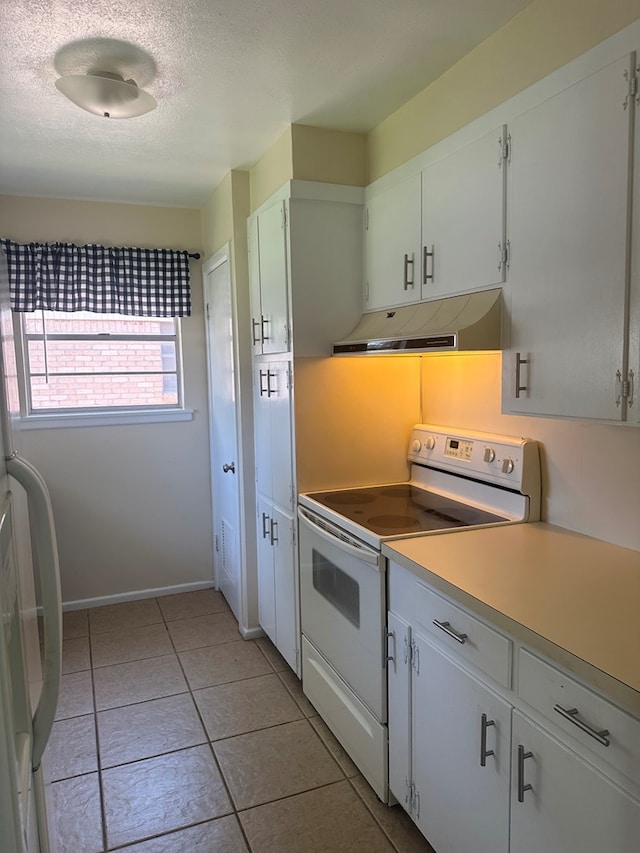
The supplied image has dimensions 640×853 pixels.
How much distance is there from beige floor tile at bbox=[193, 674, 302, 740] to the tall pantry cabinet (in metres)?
0.15

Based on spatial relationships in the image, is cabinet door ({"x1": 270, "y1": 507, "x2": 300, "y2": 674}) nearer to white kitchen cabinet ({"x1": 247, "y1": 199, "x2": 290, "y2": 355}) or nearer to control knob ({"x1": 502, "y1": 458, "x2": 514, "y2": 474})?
white kitchen cabinet ({"x1": 247, "y1": 199, "x2": 290, "y2": 355})

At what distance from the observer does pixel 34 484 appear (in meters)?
0.98

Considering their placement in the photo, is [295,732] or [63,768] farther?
[295,732]

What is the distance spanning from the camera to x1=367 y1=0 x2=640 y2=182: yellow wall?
1561 millimetres

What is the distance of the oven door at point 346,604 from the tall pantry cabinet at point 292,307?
187 millimetres

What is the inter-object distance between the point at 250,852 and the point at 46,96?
9.00 feet

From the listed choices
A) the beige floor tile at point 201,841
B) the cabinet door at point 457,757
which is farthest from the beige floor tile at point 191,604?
the cabinet door at point 457,757

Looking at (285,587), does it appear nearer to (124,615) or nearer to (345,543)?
(345,543)

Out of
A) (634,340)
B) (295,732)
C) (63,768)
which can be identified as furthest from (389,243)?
(63,768)

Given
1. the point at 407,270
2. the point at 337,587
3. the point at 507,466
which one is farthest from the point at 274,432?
the point at 507,466

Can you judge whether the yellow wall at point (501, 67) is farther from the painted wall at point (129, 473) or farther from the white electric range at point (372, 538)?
the painted wall at point (129, 473)

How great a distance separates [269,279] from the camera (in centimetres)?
284

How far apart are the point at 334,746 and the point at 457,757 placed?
0.94m

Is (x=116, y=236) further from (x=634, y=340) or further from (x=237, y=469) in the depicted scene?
(x=634, y=340)
